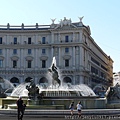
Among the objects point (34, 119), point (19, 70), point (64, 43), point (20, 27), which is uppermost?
point (20, 27)

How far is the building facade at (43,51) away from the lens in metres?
82.7

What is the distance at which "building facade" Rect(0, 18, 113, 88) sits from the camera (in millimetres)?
82688

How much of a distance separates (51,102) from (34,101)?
1.30 meters

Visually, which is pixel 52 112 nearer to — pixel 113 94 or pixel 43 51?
pixel 113 94

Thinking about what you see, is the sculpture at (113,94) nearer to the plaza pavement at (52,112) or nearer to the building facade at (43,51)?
the plaza pavement at (52,112)

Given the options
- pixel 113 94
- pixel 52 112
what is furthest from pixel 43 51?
pixel 52 112

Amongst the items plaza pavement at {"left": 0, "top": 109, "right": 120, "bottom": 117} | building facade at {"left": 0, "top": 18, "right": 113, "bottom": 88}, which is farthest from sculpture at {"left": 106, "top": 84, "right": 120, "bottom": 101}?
building facade at {"left": 0, "top": 18, "right": 113, "bottom": 88}

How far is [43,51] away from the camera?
283ft

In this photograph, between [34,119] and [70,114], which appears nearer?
[34,119]

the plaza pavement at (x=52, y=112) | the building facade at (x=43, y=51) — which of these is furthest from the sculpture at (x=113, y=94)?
the building facade at (x=43, y=51)

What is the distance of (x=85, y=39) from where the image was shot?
88.8m

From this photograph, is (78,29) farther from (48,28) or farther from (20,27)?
(20,27)

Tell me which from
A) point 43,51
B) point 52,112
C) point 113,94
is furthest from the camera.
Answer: point 43,51

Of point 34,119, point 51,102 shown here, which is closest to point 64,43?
point 51,102
